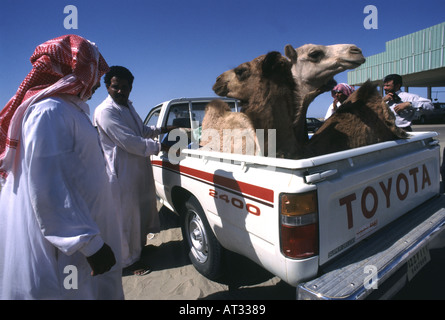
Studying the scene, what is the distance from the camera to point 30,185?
1.31m

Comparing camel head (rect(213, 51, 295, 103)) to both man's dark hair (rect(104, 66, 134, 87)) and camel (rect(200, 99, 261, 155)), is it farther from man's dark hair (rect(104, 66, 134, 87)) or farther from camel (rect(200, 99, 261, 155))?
man's dark hair (rect(104, 66, 134, 87))

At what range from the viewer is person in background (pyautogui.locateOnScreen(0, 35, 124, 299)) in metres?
1.34

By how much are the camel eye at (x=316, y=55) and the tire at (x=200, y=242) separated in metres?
2.06

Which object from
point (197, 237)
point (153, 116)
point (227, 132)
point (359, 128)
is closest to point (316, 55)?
point (359, 128)

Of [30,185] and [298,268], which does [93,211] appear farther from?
[298,268]

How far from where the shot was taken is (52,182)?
52.6 inches

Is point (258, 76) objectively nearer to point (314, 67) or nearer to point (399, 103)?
point (314, 67)

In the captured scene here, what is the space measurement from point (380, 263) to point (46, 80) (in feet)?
7.91

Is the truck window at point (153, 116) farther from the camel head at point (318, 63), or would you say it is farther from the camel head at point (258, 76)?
the camel head at point (318, 63)

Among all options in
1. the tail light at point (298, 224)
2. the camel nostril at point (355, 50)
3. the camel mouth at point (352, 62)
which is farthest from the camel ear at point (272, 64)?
the tail light at point (298, 224)

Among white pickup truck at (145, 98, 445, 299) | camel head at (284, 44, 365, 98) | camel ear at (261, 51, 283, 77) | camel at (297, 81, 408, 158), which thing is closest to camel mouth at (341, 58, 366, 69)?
camel head at (284, 44, 365, 98)

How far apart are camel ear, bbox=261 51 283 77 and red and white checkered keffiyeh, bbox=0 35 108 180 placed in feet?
5.19
